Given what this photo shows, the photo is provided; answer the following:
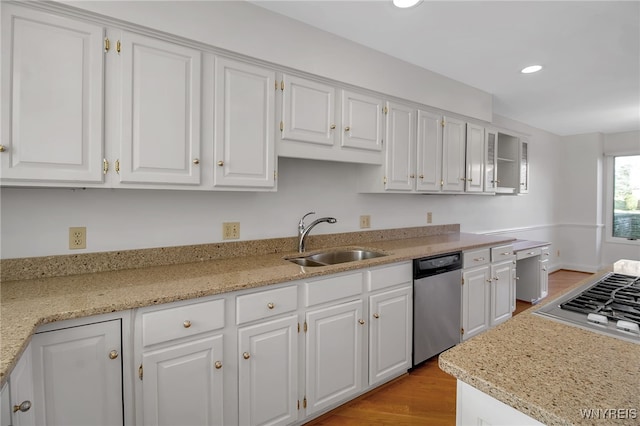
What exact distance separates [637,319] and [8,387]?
6.67ft

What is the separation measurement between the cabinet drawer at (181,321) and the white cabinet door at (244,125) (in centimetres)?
72

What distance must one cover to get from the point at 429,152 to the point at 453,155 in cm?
38

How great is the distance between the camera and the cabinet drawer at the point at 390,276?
2.11 metres

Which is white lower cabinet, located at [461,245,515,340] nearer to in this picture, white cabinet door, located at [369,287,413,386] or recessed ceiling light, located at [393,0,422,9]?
white cabinet door, located at [369,287,413,386]

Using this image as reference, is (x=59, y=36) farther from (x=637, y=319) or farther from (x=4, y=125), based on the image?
(x=637, y=319)

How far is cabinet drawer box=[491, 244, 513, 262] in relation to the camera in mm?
3016

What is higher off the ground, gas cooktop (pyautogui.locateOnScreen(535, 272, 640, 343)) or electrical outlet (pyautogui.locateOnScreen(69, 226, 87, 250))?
electrical outlet (pyautogui.locateOnScreen(69, 226, 87, 250))

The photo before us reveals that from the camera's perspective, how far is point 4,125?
Result: 1.31 metres

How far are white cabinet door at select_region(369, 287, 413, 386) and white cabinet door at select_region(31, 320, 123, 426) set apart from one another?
4.71 feet

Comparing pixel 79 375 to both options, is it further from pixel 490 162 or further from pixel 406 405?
pixel 490 162

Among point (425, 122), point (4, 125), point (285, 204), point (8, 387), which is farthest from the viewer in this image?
point (425, 122)

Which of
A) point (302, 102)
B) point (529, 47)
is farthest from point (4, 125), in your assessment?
point (529, 47)

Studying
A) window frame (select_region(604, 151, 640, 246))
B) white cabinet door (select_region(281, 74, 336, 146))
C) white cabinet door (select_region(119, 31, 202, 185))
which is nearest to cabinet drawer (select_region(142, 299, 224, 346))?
white cabinet door (select_region(119, 31, 202, 185))

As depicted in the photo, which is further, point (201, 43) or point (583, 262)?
point (583, 262)
